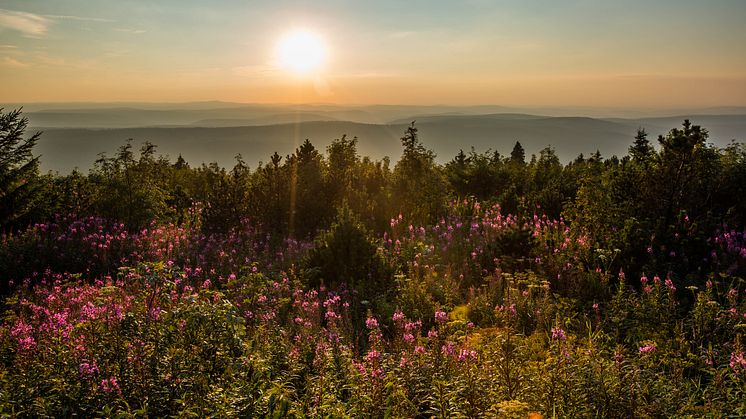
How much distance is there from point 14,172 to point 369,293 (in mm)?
9778

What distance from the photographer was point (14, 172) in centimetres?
1127

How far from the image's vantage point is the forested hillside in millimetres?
4168

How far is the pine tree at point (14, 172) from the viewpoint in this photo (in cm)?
1113

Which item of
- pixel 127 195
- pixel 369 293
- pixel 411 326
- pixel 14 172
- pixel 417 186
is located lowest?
pixel 369 293

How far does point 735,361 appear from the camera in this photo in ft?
14.2

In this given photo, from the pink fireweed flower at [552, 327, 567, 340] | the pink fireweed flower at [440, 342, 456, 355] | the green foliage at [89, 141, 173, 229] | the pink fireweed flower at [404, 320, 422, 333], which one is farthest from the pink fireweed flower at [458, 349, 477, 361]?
the green foliage at [89, 141, 173, 229]

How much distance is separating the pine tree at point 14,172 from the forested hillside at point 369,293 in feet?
0.16

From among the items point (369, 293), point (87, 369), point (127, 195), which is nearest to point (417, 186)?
point (369, 293)

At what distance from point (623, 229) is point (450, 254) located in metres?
3.37

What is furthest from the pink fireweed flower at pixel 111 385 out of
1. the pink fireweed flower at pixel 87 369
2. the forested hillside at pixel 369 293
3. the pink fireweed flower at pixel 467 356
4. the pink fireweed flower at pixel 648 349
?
the pink fireweed flower at pixel 648 349

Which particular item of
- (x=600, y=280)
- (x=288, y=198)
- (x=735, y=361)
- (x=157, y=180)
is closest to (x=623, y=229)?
(x=600, y=280)

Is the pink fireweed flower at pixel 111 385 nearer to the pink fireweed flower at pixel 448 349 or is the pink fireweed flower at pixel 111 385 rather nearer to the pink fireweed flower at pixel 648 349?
the pink fireweed flower at pixel 448 349

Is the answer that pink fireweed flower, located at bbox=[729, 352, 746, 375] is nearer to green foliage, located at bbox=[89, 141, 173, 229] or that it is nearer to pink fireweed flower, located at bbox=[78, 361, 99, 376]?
pink fireweed flower, located at bbox=[78, 361, 99, 376]

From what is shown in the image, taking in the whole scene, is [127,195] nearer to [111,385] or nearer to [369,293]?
[369,293]
